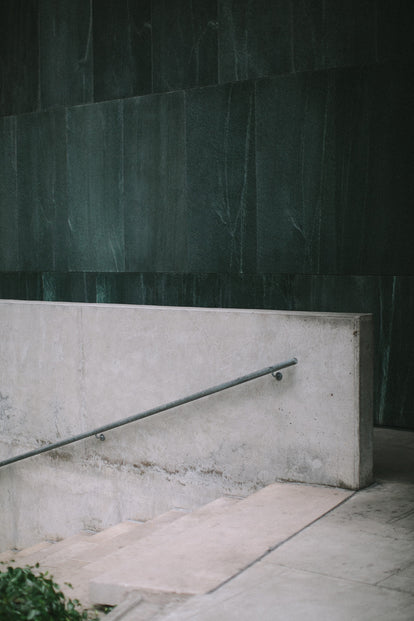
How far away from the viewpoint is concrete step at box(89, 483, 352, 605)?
169 inches

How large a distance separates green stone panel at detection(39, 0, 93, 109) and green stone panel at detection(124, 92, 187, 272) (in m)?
1.00

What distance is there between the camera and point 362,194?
801cm

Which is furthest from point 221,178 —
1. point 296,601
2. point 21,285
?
point 296,601

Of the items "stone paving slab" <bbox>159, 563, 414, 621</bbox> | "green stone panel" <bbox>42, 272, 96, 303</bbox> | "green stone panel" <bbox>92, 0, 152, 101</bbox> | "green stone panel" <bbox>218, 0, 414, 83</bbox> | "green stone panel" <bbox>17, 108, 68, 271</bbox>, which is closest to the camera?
"stone paving slab" <bbox>159, 563, 414, 621</bbox>

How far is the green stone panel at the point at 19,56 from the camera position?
11.2 m

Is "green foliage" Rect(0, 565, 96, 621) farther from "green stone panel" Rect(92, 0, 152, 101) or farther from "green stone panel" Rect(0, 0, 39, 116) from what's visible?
"green stone panel" Rect(0, 0, 39, 116)

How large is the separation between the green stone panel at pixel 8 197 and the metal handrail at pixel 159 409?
4.36 meters

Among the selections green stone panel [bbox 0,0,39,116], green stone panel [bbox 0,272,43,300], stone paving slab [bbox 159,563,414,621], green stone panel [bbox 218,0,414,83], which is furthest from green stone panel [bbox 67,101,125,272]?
stone paving slab [bbox 159,563,414,621]

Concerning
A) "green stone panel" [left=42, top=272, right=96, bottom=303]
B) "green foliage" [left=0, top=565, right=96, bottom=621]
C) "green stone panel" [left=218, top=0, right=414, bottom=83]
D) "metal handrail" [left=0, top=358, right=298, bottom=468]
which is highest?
"green stone panel" [left=218, top=0, right=414, bottom=83]

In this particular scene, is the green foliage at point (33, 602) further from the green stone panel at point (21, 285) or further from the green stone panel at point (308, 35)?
the green stone panel at point (21, 285)

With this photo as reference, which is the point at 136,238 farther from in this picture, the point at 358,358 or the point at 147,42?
the point at 358,358

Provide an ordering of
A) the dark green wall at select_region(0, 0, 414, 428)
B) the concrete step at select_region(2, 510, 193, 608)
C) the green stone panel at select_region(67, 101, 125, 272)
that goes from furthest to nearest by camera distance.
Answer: the green stone panel at select_region(67, 101, 125, 272)
the dark green wall at select_region(0, 0, 414, 428)
the concrete step at select_region(2, 510, 193, 608)

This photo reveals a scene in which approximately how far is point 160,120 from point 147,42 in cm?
98

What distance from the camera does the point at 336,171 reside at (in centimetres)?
815
